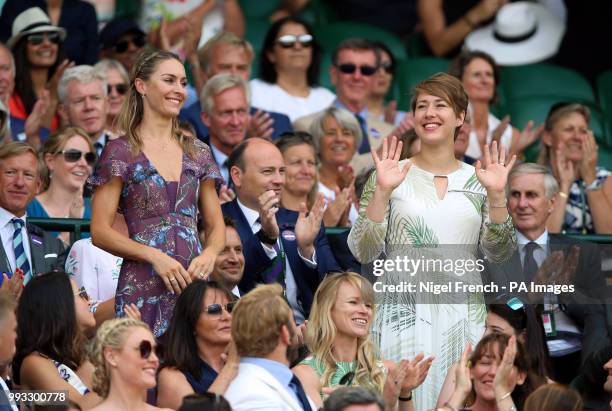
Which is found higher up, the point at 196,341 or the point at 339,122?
the point at 339,122

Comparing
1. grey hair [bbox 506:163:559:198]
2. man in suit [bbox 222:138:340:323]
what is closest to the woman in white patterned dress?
man in suit [bbox 222:138:340:323]

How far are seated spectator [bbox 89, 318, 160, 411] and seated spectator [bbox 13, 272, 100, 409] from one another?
46cm

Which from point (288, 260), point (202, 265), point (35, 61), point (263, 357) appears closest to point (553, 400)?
point (263, 357)

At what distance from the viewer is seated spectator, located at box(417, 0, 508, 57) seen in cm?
1333

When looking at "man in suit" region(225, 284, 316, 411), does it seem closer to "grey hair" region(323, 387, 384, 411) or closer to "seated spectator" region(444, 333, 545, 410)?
"grey hair" region(323, 387, 384, 411)

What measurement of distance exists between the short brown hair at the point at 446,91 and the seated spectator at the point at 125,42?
438 cm

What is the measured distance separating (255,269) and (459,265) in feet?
4.40

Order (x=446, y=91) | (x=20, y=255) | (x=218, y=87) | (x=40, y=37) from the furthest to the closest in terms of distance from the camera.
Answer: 1. (x=40, y=37)
2. (x=218, y=87)
3. (x=20, y=255)
4. (x=446, y=91)

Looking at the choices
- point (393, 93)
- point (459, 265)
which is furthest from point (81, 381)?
point (393, 93)

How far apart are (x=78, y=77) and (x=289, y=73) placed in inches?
69.4

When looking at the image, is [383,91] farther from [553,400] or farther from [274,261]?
[553,400]

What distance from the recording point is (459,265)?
7758 mm

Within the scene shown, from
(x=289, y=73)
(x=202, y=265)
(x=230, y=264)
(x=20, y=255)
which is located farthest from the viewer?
(x=289, y=73)

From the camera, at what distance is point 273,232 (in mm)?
8516
